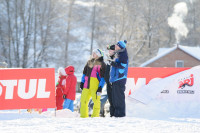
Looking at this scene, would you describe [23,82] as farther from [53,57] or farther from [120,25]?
[120,25]

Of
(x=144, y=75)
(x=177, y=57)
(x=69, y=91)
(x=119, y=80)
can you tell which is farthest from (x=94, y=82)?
(x=177, y=57)

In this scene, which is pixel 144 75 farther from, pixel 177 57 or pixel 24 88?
pixel 177 57

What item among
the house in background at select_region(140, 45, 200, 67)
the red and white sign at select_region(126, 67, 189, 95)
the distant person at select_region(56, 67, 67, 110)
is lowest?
the distant person at select_region(56, 67, 67, 110)

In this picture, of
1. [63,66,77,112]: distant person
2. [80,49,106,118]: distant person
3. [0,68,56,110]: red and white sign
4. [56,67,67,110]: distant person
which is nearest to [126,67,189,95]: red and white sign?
[63,66,77,112]: distant person

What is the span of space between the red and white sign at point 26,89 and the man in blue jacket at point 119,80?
1842 millimetres

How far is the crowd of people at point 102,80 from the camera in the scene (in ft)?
20.9

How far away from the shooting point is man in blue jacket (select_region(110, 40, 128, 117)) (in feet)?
20.8

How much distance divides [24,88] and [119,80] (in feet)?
8.03

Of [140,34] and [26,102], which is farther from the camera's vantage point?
[140,34]

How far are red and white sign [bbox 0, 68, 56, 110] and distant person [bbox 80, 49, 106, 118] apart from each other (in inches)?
38.1

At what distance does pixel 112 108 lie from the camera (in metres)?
6.97

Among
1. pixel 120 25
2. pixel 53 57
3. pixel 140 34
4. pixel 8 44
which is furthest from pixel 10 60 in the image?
pixel 140 34

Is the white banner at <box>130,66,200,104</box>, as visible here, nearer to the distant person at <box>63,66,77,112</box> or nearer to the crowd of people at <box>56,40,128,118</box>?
the distant person at <box>63,66,77,112</box>

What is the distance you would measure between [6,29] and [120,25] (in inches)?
523
